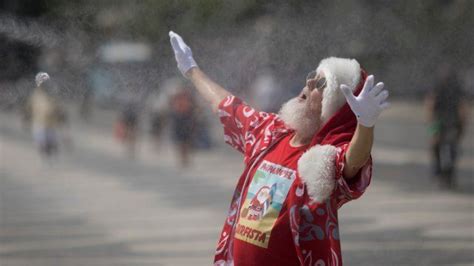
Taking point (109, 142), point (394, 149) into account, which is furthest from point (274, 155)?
point (109, 142)

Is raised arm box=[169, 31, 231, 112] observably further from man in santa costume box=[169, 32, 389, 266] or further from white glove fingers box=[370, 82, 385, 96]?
white glove fingers box=[370, 82, 385, 96]

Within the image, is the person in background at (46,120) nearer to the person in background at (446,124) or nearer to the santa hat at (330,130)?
the person in background at (446,124)

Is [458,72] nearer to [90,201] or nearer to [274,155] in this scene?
[90,201]

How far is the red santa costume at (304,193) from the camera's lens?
303 cm

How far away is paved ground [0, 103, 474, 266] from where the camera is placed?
628 centimetres

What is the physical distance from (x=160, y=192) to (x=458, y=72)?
10.3 feet

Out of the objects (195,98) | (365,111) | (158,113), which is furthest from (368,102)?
(158,113)

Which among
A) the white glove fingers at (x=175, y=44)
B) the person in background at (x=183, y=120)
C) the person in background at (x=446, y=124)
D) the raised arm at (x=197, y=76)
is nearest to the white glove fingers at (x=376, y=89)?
the raised arm at (x=197, y=76)

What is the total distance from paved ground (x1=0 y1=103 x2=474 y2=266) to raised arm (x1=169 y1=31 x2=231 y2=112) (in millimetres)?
2506

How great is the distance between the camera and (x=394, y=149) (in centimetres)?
1345

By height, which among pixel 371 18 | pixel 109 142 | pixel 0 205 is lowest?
pixel 0 205

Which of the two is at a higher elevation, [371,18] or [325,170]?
[371,18]

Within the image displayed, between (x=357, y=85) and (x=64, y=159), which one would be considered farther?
(x=64, y=159)

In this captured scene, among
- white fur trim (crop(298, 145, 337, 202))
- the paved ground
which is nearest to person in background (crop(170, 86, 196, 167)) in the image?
the paved ground
